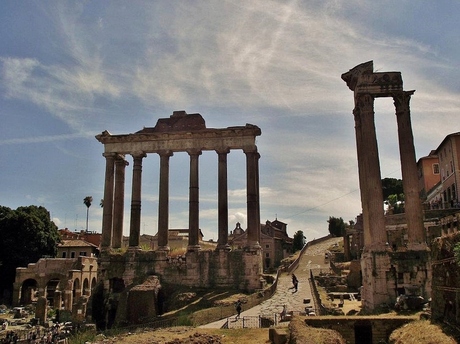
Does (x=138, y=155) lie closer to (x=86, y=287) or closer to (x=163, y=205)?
(x=163, y=205)

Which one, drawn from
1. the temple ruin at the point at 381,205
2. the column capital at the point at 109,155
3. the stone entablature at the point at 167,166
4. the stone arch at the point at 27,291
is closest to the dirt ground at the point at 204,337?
the temple ruin at the point at 381,205

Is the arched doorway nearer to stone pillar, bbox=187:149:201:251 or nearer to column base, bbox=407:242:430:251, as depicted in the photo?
column base, bbox=407:242:430:251

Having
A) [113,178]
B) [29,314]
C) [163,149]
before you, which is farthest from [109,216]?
[29,314]

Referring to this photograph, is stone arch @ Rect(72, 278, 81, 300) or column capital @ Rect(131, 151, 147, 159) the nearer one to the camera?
column capital @ Rect(131, 151, 147, 159)

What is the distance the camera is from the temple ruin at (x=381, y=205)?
19.0 metres

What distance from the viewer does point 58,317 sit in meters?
34.7

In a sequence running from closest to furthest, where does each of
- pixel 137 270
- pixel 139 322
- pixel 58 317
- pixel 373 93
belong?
pixel 373 93
pixel 139 322
pixel 137 270
pixel 58 317

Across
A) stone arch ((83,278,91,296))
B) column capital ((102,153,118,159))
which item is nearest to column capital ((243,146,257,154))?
column capital ((102,153,118,159))

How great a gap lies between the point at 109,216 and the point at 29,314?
16.4 m

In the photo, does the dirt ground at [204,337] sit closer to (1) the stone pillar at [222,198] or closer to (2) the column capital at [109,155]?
(1) the stone pillar at [222,198]

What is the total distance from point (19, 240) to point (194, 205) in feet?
99.5

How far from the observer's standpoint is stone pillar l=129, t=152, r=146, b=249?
1196 inches

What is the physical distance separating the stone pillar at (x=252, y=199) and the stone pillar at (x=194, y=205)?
3.51 meters

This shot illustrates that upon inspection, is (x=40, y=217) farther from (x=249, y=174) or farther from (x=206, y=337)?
(x=206, y=337)
